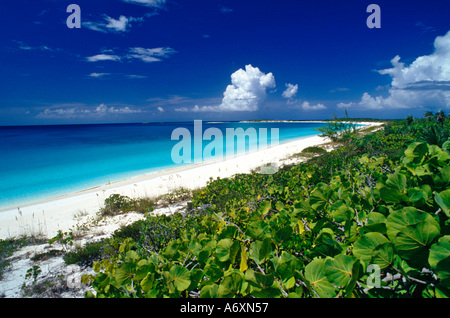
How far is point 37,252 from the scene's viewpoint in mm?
4383

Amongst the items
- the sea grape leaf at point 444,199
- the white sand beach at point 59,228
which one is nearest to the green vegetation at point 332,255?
the sea grape leaf at point 444,199

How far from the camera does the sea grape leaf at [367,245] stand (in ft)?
2.56

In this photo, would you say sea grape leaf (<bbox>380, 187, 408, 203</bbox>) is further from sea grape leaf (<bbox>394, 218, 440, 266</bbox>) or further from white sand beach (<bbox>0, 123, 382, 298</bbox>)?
white sand beach (<bbox>0, 123, 382, 298</bbox>)

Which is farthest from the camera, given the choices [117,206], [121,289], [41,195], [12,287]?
[41,195]

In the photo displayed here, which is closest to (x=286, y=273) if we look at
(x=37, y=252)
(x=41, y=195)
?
(x=37, y=252)

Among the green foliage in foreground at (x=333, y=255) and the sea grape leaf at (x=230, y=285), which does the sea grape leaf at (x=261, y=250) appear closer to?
the green foliage in foreground at (x=333, y=255)

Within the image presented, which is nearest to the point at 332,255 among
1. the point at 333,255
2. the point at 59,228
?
the point at 333,255

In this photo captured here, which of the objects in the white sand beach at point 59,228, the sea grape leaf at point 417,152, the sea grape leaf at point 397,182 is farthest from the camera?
the white sand beach at point 59,228

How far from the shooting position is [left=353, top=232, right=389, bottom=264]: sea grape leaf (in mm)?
779

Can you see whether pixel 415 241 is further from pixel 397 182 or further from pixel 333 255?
pixel 397 182

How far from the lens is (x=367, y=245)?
794mm

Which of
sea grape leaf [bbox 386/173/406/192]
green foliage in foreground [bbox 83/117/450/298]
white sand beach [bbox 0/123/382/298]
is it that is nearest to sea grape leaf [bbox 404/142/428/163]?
green foliage in foreground [bbox 83/117/450/298]
